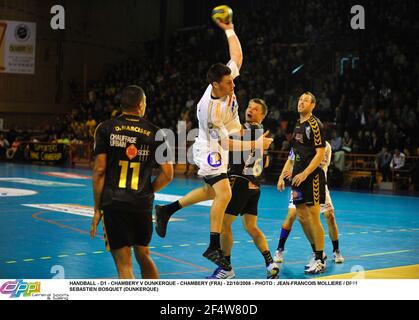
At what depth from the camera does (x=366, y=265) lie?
839cm

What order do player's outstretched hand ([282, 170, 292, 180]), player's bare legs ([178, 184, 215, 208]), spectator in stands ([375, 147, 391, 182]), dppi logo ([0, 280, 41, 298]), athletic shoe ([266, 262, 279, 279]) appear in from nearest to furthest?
dppi logo ([0, 280, 41, 298]), athletic shoe ([266, 262, 279, 279]), player's bare legs ([178, 184, 215, 208]), player's outstretched hand ([282, 170, 292, 180]), spectator in stands ([375, 147, 391, 182])

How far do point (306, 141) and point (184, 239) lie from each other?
3062 millimetres

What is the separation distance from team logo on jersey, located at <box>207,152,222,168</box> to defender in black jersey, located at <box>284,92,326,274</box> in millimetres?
1189

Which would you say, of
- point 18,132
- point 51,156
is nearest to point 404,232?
point 51,156

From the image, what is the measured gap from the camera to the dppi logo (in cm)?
557

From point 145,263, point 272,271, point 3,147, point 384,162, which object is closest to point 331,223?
point 272,271

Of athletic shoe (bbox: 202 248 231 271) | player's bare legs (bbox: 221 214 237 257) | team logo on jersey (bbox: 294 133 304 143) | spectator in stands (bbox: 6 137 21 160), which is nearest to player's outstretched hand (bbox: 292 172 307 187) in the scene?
team logo on jersey (bbox: 294 133 304 143)

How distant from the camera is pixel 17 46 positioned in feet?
113

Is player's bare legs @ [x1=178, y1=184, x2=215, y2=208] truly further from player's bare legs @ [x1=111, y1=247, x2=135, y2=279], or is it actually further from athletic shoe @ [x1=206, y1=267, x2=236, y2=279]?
player's bare legs @ [x1=111, y1=247, x2=135, y2=279]

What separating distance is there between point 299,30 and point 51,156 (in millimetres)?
12560

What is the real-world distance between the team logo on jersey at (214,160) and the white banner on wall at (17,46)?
28.4m

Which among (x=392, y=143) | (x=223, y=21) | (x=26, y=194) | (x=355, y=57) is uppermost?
(x=355, y=57)
